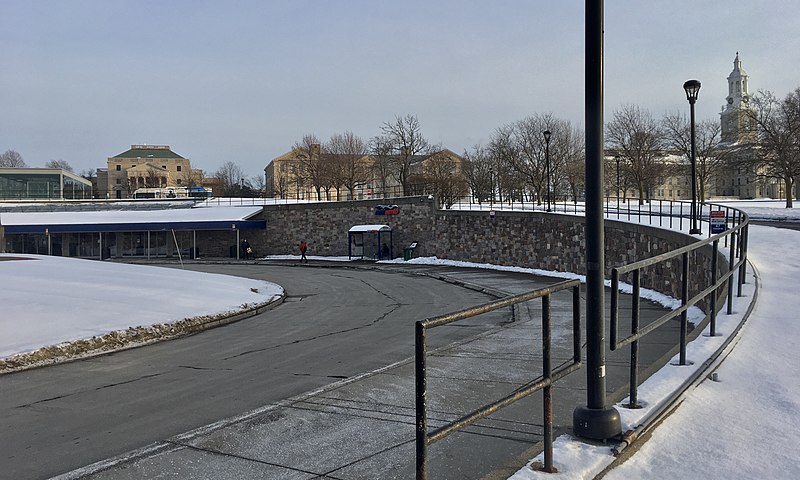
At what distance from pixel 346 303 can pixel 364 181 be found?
65.0 meters

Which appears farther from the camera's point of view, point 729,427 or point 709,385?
point 709,385

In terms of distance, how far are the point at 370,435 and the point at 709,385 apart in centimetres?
310

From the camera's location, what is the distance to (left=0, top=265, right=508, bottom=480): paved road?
6062 mm

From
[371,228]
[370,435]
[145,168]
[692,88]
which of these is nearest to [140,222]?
[371,228]

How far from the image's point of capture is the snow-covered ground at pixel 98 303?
39.4 feet

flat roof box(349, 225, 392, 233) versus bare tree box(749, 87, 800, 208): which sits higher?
bare tree box(749, 87, 800, 208)

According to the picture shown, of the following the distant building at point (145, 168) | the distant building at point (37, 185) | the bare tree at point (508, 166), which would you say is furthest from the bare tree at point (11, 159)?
the bare tree at point (508, 166)

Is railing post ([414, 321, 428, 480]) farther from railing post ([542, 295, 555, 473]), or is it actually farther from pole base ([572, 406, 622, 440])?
pole base ([572, 406, 622, 440])

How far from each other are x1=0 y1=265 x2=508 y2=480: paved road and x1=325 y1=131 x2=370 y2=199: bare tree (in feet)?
212

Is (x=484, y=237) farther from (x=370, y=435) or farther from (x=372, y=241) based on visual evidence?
(x=370, y=435)

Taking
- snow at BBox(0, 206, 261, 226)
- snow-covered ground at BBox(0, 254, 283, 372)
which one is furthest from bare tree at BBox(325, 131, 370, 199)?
snow-covered ground at BBox(0, 254, 283, 372)

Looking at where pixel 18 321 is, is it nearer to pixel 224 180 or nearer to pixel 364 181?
pixel 364 181

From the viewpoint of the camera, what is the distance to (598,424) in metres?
4.36

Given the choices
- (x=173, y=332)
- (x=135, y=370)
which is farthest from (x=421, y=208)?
(x=135, y=370)
